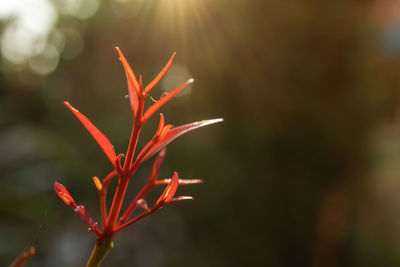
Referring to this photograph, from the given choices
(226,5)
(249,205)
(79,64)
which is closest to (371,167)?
(249,205)

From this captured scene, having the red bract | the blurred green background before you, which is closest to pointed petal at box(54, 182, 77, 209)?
the red bract

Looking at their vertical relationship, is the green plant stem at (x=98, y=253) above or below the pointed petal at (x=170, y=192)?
below

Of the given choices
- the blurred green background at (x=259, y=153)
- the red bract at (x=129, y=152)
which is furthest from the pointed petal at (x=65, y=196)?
the blurred green background at (x=259, y=153)

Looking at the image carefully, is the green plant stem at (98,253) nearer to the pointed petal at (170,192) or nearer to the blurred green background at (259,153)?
the pointed petal at (170,192)

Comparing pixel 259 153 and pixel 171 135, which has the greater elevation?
pixel 171 135

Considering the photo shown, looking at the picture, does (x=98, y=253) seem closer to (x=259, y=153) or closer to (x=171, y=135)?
(x=171, y=135)

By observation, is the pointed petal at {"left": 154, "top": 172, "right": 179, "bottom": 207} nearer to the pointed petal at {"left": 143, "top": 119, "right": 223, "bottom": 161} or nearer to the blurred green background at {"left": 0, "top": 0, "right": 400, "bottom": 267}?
the pointed petal at {"left": 143, "top": 119, "right": 223, "bottom": 161}

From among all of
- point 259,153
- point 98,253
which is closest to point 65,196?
point 98,253

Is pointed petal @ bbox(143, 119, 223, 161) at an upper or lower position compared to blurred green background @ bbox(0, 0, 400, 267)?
upper
